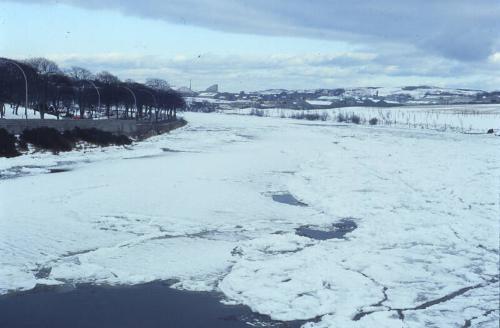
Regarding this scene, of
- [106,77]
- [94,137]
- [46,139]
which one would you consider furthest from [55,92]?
[106,77]

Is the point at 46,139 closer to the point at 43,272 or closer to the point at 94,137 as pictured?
the point at 94,137

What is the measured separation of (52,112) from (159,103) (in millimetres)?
23490

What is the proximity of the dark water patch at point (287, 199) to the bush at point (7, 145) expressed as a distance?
17746 millimetres

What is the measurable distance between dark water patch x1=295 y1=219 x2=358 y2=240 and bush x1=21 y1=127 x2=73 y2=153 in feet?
80.1

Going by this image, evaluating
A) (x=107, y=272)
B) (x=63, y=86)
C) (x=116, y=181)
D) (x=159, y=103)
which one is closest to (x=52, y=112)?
(x=63, y=86)

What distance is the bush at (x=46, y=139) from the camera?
34875 millimetres

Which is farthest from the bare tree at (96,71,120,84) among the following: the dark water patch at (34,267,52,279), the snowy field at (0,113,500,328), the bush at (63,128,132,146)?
the dark water patch at (34,267,52,279)

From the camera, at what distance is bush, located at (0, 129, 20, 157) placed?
30562 mm

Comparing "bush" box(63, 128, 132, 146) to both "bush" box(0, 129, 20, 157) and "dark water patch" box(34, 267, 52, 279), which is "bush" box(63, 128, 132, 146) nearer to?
"bush" box(0, 129, 20, 157)

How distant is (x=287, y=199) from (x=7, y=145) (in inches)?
764

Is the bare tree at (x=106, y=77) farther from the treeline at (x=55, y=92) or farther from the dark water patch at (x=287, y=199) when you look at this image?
the dark water patch at (x=287, y=199)

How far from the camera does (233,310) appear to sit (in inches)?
340

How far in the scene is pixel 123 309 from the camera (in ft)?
27.9

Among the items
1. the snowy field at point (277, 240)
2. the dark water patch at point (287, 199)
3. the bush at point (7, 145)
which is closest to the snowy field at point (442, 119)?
the bush at point (7, 145)
